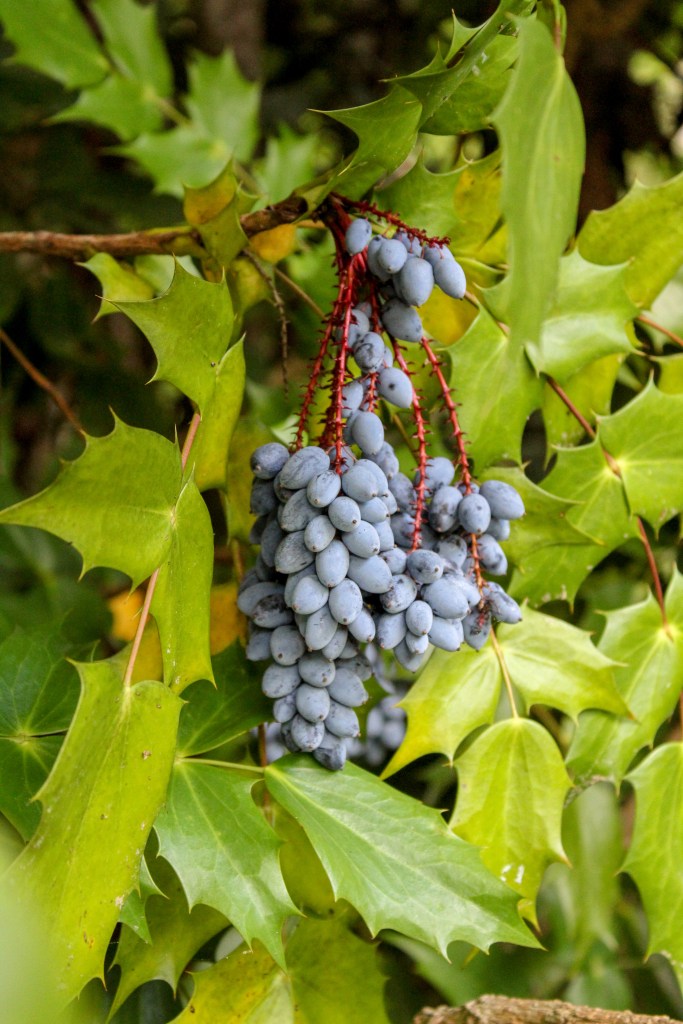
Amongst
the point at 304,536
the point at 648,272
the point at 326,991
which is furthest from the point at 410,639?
the point at 648,272

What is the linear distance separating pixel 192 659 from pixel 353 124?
38 centimetres

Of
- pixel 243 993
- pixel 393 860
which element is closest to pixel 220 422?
pixel 393 860

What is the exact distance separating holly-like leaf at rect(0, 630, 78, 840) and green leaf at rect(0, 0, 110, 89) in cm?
91

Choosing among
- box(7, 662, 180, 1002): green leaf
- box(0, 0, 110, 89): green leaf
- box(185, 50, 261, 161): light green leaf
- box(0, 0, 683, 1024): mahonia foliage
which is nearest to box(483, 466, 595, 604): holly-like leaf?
box(0, 0, 683, 1024): mahonia foliage

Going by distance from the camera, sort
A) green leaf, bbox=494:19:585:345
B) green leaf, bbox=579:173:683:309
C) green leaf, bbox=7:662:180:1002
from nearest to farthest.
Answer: green leaf, bbox=494:19:585:345 < green leaf, bbox=7:662:180:1002 < green leaf, bbox=579:173:683:309

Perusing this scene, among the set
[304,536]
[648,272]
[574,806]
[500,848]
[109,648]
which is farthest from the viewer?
[109,648]

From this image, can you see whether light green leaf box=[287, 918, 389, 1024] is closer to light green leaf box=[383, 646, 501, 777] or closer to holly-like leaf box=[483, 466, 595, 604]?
light green leaf box=[383, 646, 501, 777]

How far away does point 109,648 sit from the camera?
1278mm

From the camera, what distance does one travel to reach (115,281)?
0.83 metres

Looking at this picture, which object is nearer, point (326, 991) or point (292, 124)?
point (326, 991)

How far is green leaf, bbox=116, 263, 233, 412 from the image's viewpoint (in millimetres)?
557

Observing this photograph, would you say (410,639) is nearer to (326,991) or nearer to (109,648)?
(326,991)

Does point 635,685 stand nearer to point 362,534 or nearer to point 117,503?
point 362,534

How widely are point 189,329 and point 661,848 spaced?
23.7 inches
